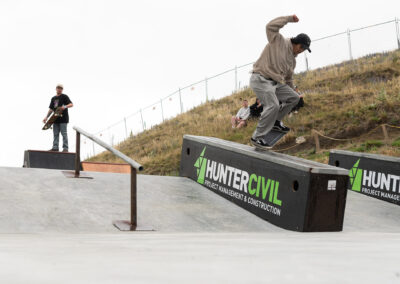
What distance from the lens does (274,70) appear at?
6.87 m

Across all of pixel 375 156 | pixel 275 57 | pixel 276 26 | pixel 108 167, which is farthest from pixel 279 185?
pixel 108 167

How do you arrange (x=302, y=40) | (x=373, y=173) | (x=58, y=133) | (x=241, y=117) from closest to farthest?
(x=302, y=40) → (x=373, y=173) → (x=58, y=133) → (x=241, y=117)

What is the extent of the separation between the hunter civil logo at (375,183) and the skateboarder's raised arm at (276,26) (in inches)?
167

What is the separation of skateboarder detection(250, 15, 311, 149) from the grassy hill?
9103 mm

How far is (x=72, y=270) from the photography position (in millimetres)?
1496

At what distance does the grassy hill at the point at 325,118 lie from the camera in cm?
1844

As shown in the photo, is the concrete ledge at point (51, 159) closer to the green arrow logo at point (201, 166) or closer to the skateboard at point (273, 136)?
the green arrow logo at point (201, 166)

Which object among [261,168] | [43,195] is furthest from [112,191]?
[261,168]

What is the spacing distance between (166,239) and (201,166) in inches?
184

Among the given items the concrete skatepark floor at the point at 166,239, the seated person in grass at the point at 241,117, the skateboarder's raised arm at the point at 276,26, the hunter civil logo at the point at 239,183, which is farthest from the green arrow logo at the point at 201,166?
the seated person in grass at the point at 241,117

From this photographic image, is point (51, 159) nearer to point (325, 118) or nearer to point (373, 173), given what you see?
point (373, 173)

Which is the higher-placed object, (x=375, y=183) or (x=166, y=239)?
(x=166, y=239)

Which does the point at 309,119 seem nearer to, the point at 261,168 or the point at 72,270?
the point at 261,168

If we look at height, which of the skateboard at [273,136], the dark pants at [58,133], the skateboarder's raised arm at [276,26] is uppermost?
the skateboarder's raised arm at [276,26]
